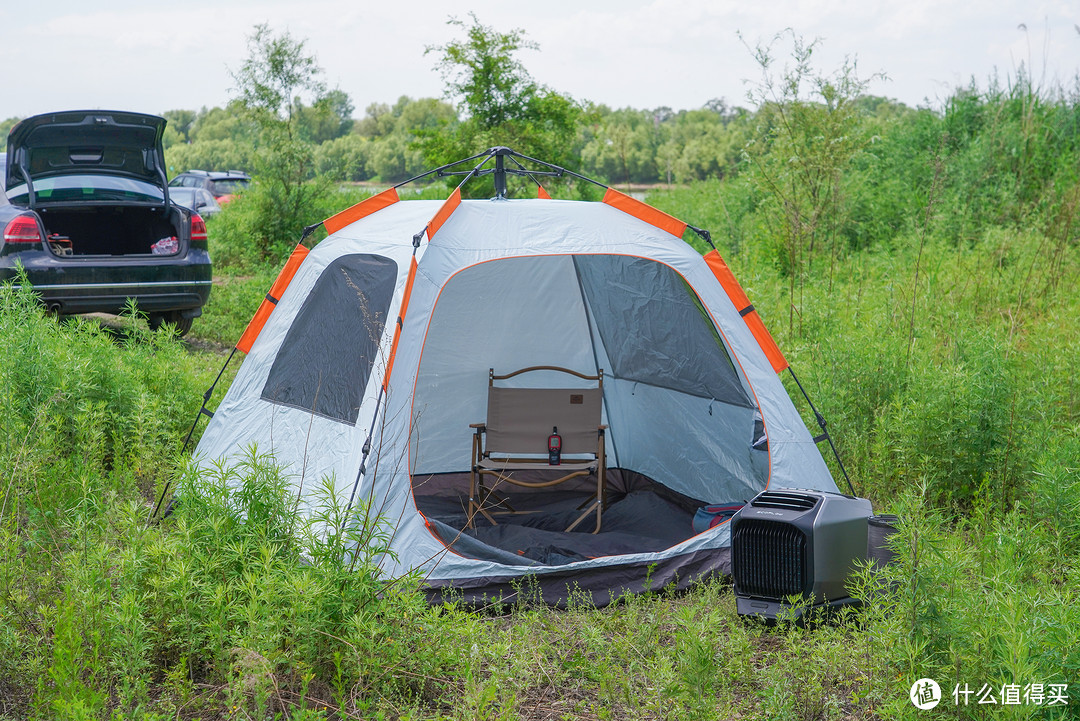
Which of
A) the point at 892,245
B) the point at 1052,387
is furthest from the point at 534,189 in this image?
the point at 1052,387

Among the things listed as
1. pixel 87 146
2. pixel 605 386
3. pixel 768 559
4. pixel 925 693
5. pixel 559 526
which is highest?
pixel 87 146

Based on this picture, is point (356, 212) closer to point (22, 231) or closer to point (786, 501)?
point (786, 501)

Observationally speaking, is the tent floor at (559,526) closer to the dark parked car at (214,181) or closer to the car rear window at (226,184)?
the dark parked car at (214,181)

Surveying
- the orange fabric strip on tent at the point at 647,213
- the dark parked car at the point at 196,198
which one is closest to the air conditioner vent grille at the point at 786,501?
Answer: the orange fabric strip on tent at the point at 647,213

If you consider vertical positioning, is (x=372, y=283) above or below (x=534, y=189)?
below

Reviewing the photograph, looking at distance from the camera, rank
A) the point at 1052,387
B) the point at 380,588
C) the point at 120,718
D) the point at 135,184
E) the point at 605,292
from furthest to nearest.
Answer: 1. the point at 135,184
2. the point at 605,292
3. the point at 1052,387
4. the point at 380,588
5. the point at 120,718

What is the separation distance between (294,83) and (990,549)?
37.6 feet

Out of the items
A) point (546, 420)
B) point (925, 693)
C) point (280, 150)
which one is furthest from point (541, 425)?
point (280, 150)

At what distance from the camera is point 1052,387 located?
14.7ft

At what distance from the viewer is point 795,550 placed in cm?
307

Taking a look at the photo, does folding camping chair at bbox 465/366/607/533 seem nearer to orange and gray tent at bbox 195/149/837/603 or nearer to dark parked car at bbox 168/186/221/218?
orange and gray tent at bbox 195/149/837/603

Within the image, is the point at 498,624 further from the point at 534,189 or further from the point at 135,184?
the point at 534,189

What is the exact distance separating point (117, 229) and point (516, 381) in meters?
3.96

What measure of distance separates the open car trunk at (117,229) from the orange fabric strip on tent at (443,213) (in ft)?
12.1
